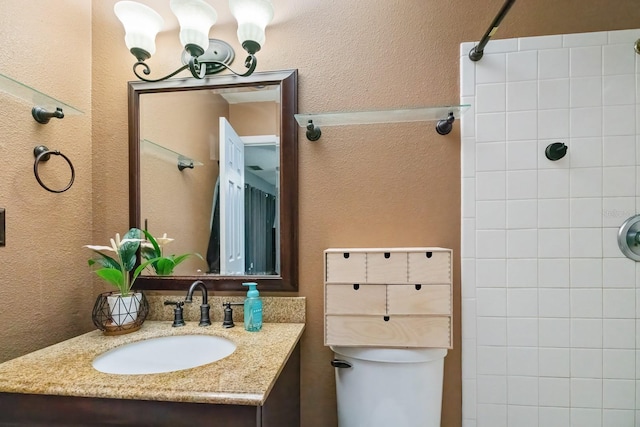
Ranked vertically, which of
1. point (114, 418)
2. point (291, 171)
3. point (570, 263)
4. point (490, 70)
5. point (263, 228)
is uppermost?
point (490, 70)

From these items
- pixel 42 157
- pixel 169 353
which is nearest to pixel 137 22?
pixel 42 157

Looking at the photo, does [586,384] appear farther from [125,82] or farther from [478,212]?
[125,82]

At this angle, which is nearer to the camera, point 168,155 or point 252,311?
point 252,311

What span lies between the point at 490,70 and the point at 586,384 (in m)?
1.20

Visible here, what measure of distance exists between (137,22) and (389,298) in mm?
1329

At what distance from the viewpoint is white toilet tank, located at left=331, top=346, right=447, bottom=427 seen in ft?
3.07

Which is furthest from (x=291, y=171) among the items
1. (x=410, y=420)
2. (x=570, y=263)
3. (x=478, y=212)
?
(x=570, y=263)

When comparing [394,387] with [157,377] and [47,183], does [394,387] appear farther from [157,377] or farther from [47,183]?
[47,183]

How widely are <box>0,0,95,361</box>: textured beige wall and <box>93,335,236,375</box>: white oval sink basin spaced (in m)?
0.34

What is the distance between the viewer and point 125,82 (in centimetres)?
122

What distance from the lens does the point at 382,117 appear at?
1.08 m

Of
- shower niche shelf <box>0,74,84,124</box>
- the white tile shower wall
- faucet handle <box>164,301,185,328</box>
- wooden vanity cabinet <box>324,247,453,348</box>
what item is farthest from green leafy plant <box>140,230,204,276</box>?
the white tile shower wall

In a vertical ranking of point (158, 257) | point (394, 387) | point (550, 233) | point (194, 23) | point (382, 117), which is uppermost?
point (194, 23)

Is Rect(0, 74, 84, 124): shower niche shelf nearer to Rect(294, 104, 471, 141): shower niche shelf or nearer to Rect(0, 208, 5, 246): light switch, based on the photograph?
Rect(0, 208, 5, 246): light switch
